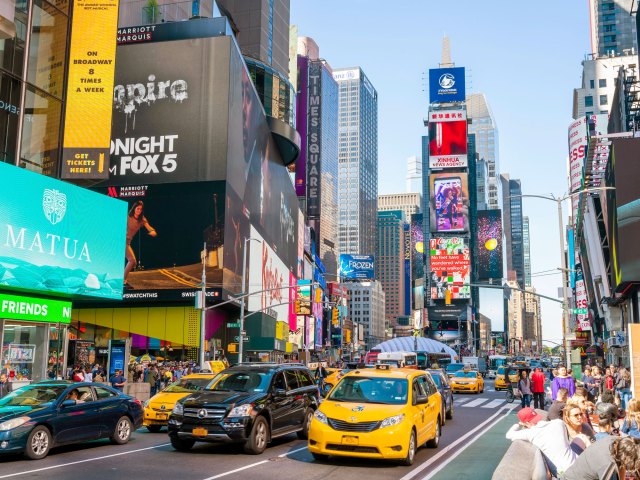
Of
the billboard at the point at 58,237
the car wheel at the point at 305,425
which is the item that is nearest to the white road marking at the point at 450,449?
the car wheel at the point at 305,425

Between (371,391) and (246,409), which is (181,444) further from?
(371,391)

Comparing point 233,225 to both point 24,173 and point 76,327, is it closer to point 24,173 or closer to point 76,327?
point 76,327

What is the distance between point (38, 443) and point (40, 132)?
2298cm

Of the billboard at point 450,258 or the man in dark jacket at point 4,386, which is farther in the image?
the billboard at point 450,258

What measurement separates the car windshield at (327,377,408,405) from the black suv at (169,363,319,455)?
1.70m

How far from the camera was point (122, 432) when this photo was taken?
15.9 m

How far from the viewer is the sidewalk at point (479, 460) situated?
11850mm

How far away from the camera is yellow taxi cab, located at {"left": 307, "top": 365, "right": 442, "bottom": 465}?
1241 cm

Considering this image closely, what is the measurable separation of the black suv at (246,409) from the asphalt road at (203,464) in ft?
1.25

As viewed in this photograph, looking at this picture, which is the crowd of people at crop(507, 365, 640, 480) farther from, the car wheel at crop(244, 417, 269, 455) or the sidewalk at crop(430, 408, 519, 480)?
the car wheel at crop(244, 417, 269, 455)

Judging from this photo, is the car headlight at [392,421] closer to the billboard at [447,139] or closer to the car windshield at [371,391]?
the car windshield at [371,391]

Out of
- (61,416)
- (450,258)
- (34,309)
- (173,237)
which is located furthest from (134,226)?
(450,258)

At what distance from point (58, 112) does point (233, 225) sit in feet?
96.7

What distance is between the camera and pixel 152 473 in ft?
38.1
